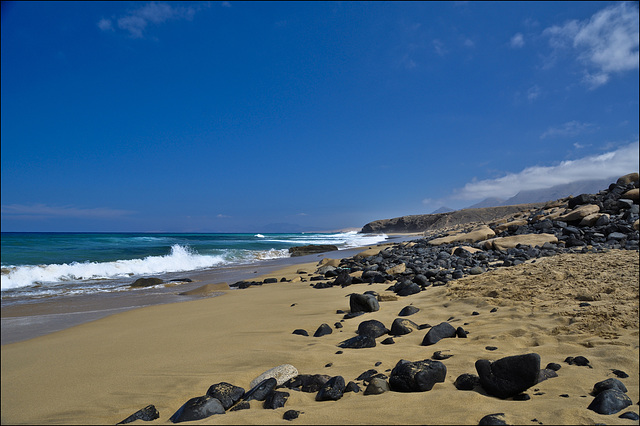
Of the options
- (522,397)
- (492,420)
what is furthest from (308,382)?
(522,397)

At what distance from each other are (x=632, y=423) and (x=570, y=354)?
3.69ft

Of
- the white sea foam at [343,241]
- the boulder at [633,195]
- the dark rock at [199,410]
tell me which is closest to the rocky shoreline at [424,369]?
the dark rock at [199,410]

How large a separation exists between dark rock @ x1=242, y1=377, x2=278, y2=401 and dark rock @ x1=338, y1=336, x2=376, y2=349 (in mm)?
1153

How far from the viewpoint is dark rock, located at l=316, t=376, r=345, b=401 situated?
244 cm

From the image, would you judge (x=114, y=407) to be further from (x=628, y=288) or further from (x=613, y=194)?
(x=613, y=194)

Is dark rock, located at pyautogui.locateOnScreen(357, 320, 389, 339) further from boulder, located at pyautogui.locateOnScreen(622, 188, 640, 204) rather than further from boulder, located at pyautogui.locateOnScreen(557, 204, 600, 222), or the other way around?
boulder, located at pyautogui.locateOnScreen(622, 188, 640, 204)

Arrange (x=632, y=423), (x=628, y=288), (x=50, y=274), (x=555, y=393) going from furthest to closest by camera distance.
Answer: (x=50, y=274), (x=628, y=288), (x=555, y=393), (x=632, y=423)

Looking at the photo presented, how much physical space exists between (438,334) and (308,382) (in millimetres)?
1591

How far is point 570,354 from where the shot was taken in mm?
2828

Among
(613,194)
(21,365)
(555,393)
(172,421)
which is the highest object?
(613,194)

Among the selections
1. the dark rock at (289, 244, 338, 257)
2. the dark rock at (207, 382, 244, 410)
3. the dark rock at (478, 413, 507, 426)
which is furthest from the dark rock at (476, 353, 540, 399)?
the dark rock at (289, 244, 338, 257)

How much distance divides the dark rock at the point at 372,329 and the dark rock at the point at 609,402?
7.28 ft

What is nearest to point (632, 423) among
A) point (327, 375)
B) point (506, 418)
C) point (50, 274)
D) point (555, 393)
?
point (555, 393)

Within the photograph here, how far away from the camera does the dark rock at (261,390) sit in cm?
258
